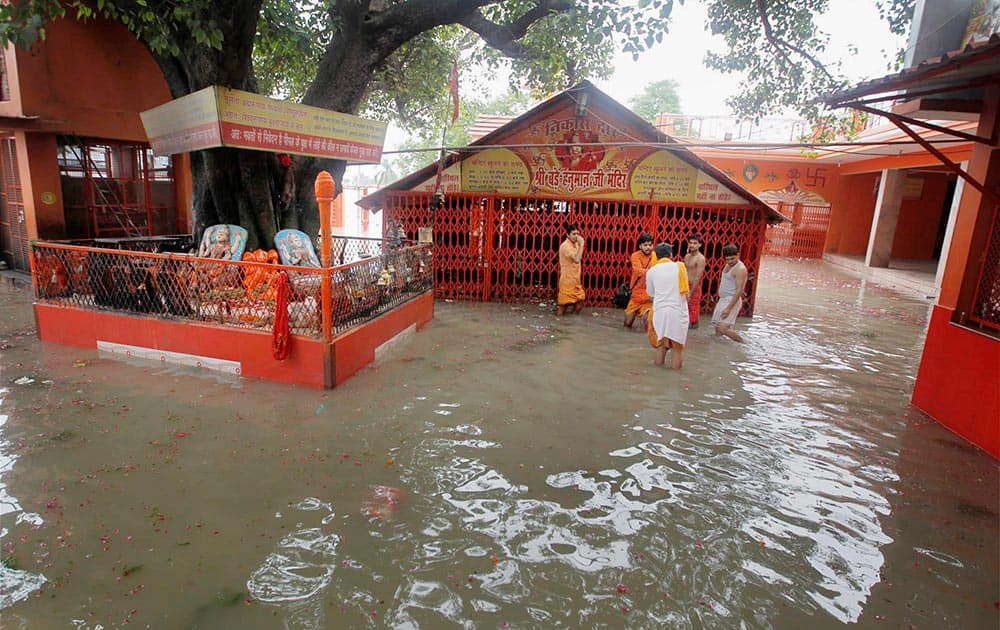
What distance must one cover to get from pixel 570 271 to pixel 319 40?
22.9ft

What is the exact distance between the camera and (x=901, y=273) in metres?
16.2

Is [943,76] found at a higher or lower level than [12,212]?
higher

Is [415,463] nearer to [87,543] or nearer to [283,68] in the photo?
[87,543]

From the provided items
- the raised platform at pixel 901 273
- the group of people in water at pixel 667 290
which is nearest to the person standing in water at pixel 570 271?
the group of people in water at pixel 667 290

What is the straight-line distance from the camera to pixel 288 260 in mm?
8445

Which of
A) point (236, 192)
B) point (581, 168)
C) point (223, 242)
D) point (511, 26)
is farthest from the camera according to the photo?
point (581, 168)

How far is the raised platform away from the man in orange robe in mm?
8880

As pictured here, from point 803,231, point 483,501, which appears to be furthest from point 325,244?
point 803,231

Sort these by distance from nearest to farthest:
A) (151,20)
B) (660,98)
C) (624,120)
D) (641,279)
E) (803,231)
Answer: (151,20)
(641,279)
(624,120)
(803,231)
(660,98)

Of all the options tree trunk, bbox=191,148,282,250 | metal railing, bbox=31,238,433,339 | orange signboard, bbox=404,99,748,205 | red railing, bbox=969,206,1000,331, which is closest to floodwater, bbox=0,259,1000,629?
metal railing, bbox=31,238,433,339

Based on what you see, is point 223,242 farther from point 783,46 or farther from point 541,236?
point 783,46

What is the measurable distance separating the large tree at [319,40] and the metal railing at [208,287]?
205 centimetres

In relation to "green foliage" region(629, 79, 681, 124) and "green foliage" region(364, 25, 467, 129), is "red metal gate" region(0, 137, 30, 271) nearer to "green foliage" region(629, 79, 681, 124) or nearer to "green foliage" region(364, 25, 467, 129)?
"green foliage" region(364, 25, 467, 129)

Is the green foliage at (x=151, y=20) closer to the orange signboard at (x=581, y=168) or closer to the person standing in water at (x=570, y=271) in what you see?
the orange signboard at (x=581, y=168)
